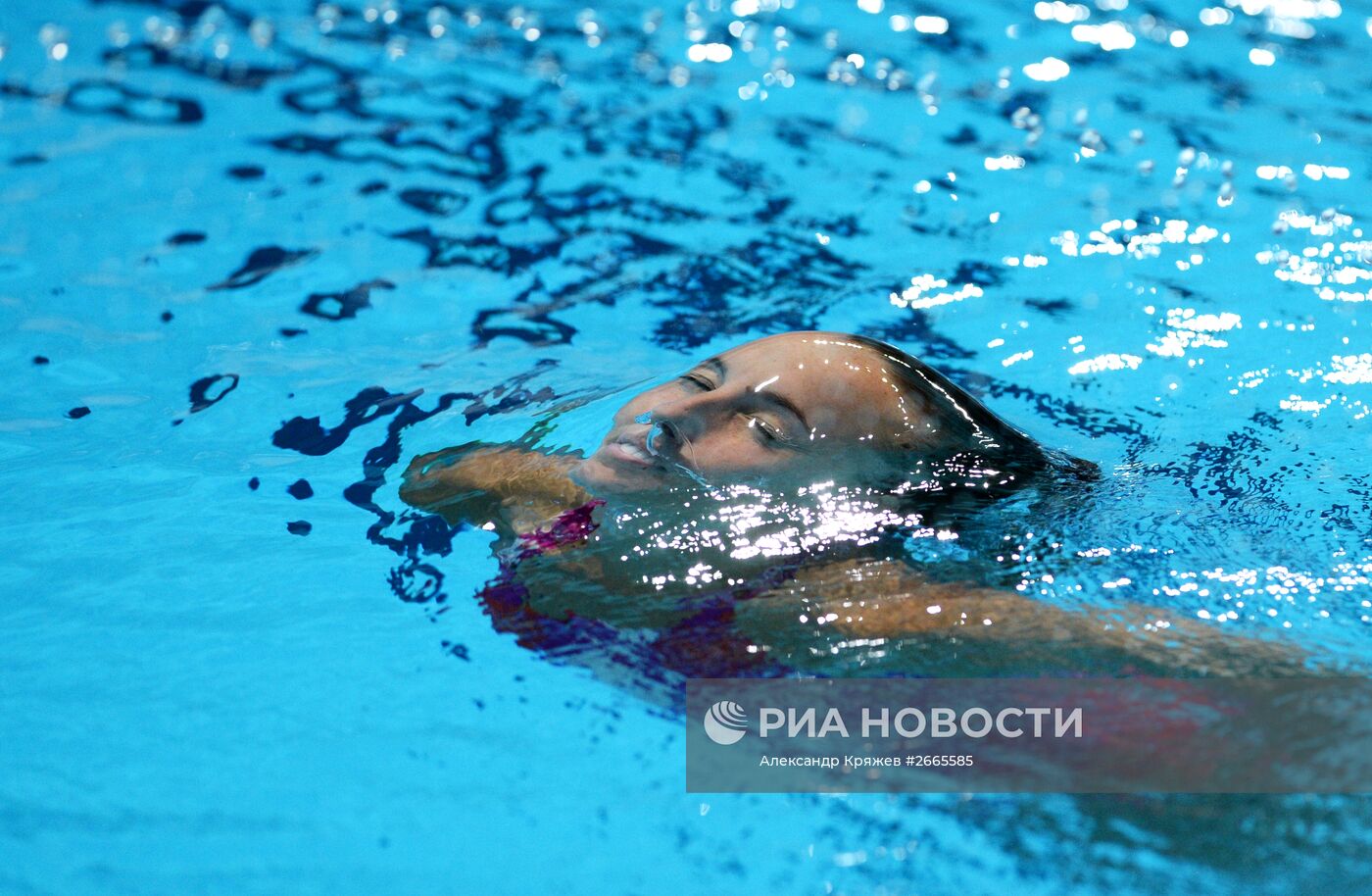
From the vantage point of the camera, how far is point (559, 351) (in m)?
4.90

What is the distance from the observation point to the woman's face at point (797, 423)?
317cm

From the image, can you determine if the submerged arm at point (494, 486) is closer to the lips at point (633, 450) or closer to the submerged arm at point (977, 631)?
the lips at point (633, 450)

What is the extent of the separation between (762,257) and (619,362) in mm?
1074

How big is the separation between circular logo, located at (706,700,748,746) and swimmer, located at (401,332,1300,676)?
90mm

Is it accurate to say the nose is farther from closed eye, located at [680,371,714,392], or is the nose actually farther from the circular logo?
the circular logo

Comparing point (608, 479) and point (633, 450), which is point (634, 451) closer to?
point (633, 450)

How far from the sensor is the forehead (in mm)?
3168

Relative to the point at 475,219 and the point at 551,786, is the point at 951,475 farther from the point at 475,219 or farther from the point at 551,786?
the point at 475,219

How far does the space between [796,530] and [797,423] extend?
269 mm

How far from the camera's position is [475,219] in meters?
5.88

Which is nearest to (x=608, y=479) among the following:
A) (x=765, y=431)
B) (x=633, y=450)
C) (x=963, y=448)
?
(x=633, y=450)

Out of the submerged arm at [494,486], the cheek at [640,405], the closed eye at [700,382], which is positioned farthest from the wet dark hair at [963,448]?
the submerged arm at [494,486]

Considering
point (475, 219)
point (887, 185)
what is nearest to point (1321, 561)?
point (887, 185)

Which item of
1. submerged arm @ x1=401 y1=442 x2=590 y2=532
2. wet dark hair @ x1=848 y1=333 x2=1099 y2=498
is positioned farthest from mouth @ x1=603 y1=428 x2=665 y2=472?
wet dark hair @ x1=848 y1=333 x2=1099 y2=498
